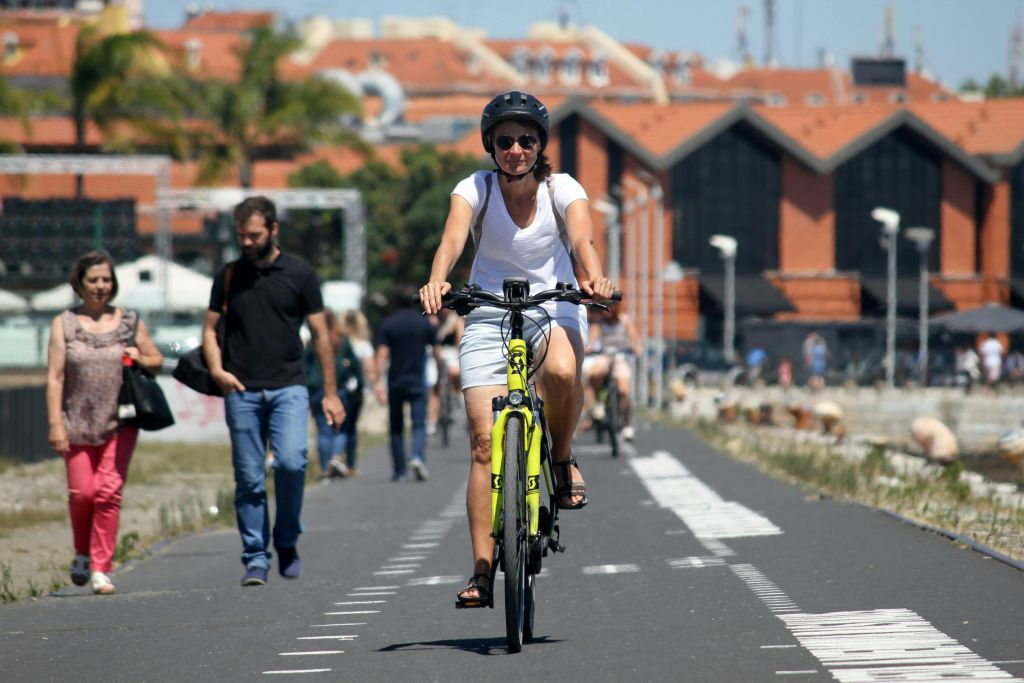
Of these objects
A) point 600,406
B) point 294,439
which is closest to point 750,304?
point 600,406

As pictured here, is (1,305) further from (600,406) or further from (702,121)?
(702,121)

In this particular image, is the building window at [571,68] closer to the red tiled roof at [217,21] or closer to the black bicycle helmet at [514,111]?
the red tiled roof at [217,21]

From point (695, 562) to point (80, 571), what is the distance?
305cm

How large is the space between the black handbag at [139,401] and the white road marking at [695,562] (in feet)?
8.66

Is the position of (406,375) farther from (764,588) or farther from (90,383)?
(764,588)

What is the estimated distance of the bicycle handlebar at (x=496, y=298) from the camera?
680 cm

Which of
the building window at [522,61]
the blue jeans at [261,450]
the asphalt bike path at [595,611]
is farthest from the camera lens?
the building window at [522,61]

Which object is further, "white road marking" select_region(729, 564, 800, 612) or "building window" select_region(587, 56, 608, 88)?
"building window" select_region(587, 56, 608, 88)

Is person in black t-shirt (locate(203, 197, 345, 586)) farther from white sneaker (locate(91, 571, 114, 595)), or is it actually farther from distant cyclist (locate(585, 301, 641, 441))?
distant cyclist (locate(585, 301, 641, 441))

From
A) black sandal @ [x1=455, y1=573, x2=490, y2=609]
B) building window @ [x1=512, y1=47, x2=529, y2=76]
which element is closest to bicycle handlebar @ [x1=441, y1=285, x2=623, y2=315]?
black sandal @ [x1=455, y1=573, x2=490, y2=609]

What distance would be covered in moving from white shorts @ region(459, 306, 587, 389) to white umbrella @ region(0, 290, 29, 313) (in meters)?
33.8

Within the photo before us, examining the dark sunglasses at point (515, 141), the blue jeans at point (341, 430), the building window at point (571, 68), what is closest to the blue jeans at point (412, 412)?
the blue jeans at point (341, 430)

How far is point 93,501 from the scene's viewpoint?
392 inches

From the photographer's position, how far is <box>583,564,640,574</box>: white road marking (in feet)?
31.5
